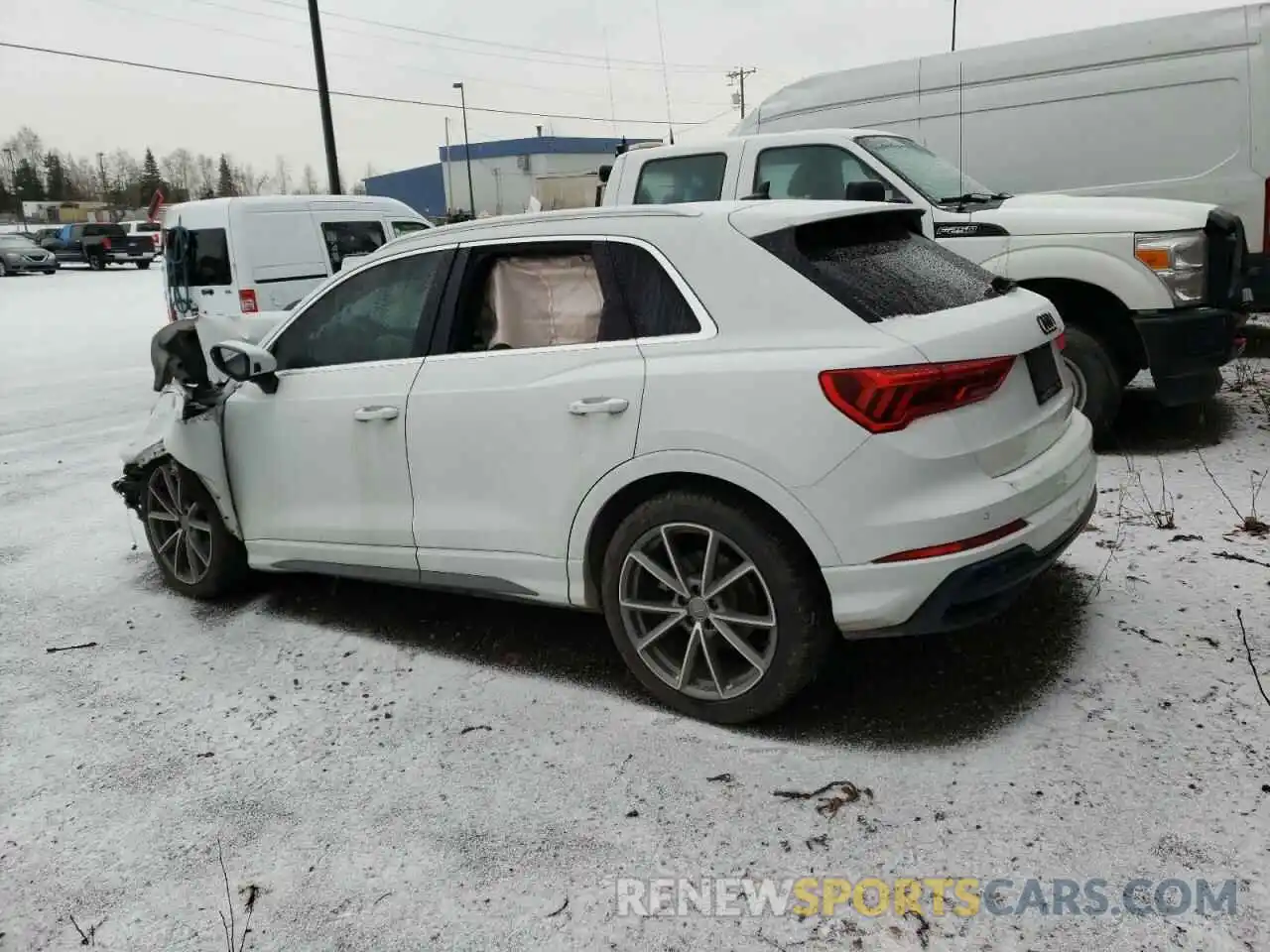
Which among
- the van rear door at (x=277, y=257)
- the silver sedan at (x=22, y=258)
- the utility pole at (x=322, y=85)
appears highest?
the utility pole at (x=322, y=85)

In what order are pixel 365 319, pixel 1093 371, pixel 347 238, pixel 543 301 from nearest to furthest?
1. pixel 543 301
2. pixel 365 319
3. pixel 1093 371
4. pixel 347 238

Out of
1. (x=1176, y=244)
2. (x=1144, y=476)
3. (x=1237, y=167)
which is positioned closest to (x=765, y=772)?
(x=1144, y=476)

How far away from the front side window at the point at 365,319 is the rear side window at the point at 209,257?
7.67 m

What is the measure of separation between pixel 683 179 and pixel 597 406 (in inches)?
A: 177

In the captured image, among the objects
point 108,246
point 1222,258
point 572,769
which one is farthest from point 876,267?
point 108,246

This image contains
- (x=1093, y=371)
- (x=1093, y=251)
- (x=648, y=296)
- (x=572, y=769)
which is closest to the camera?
(x=572, y=769)

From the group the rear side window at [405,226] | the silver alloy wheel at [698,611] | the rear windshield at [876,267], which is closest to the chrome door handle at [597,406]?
the silver alloy wheel at [698,611]

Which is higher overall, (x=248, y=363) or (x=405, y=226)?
(x=405, y=226)

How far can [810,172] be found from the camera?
6676mm

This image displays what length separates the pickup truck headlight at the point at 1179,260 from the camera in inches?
221

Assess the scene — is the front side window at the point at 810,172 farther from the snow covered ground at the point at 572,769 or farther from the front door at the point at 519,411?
the front door at the point at 519,411

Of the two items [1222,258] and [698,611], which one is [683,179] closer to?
[1222,258]

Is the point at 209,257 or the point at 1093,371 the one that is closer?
the point at 1093,371

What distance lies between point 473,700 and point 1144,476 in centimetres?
410
